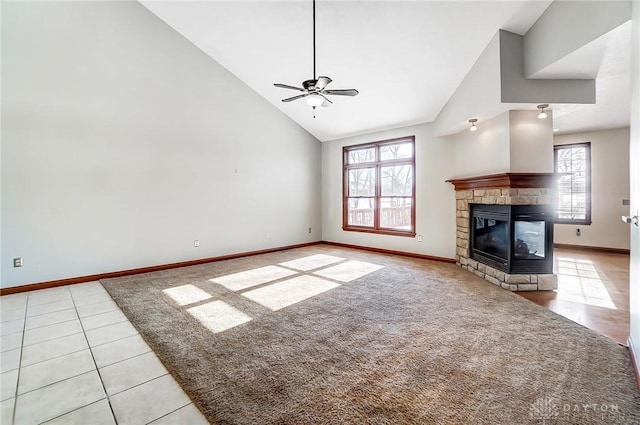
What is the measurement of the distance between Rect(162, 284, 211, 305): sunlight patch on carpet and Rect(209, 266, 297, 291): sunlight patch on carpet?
0.38 m

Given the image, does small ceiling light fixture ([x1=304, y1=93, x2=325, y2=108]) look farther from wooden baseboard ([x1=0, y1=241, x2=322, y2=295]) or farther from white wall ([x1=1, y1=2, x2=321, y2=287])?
wooden baseboard ([x1=0, y1=241, x2=322, y2=295])

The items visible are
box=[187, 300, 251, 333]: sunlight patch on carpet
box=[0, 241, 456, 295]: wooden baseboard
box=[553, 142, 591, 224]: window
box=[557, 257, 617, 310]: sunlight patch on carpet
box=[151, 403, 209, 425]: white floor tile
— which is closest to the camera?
box=[151, 403, 209, 425]: white floor tile

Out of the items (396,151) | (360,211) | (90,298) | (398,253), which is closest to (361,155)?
(396,151)

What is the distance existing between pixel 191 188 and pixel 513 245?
557 cm

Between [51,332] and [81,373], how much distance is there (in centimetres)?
109

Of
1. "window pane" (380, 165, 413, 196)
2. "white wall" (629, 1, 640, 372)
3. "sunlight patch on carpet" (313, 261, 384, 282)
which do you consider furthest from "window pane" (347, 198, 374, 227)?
"white wall" (629, 1, 640, 372)

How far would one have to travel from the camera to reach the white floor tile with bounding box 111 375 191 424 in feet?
5.48

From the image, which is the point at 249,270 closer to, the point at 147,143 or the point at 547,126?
the point at 147,143

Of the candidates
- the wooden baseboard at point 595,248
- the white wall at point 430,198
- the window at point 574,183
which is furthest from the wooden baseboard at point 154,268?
the window at point 574,183

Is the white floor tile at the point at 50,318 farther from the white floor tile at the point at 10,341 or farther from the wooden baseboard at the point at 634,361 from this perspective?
the wooden baseboard at the point at 634,361

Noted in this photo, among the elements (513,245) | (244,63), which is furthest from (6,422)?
(244,63)

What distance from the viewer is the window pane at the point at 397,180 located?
6329 millimetres

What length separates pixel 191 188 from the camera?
5.48 meters

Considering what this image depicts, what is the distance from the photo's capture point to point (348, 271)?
16.4 ft
